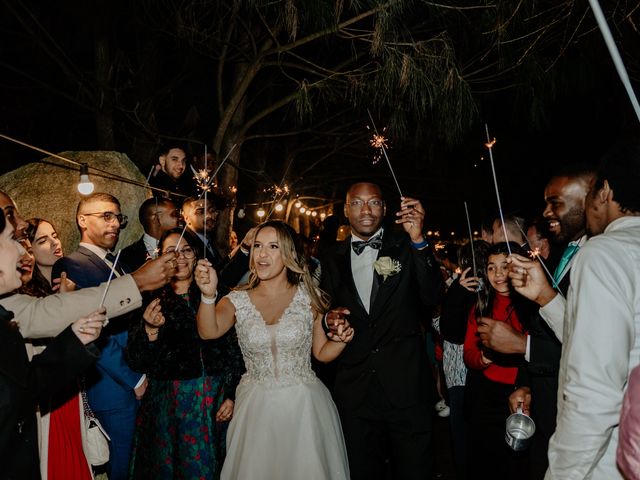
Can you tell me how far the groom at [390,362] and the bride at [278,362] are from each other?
0.29 m

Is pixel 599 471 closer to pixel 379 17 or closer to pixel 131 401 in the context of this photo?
pixel 131 401

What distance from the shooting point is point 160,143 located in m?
7.15

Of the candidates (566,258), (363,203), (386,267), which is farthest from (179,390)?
(566,258)

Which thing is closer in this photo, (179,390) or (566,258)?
(566,258)

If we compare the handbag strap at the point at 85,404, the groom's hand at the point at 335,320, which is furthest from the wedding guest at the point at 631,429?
the handbag strap at the point at 85,404

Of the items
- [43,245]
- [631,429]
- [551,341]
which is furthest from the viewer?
[43,245]

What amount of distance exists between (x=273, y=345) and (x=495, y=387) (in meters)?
1.70

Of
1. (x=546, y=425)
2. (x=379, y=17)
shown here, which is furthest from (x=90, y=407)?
(x=379, y=17)

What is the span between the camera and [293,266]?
3.55 metres

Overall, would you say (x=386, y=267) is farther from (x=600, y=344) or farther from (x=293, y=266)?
(x=600, y=344)

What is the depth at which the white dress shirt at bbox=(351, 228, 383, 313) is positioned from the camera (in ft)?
12.5

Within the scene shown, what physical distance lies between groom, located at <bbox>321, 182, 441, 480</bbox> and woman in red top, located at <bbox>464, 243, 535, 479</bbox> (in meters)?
0.36

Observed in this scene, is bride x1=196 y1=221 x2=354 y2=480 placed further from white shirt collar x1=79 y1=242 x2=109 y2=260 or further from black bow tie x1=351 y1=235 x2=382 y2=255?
white shirt collar x1=79 y1=242 x2=109 y2=260

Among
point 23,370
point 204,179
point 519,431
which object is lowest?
point 519,431
